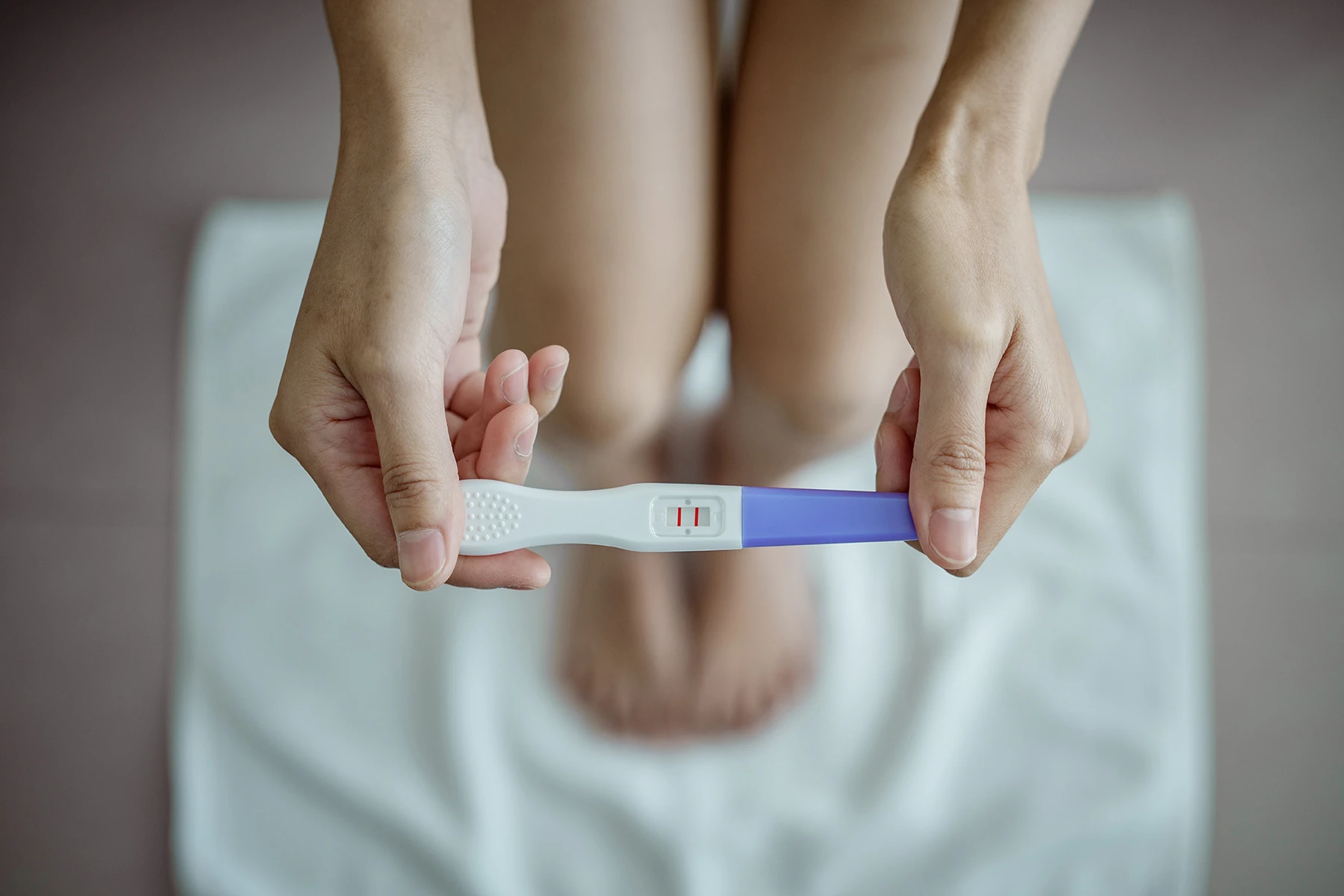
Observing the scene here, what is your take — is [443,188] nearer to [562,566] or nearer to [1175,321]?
[562,566]

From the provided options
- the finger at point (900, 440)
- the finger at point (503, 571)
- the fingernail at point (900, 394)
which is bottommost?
the finger at point (503, 571)

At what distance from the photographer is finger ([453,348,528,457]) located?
534 millimetres

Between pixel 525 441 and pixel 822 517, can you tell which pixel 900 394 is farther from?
pixel 525 441

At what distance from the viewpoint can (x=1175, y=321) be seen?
95 centimetres

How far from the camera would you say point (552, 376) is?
56 centimetres

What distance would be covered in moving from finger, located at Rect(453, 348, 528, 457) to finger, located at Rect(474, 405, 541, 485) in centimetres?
1

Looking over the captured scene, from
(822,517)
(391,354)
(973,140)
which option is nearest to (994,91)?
(973,140)

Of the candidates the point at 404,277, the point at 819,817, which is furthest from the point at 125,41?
the point at 819,817

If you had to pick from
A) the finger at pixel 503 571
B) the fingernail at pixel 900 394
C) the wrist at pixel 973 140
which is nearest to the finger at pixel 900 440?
the fingernail at pixel 900 394

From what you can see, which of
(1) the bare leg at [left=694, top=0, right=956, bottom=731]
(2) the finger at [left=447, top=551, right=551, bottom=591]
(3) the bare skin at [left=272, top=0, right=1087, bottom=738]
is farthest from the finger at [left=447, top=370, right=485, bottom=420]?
(1) the bare leg at [left=694, top=0, right=956, bottom=731]

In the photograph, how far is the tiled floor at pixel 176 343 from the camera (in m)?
0.88

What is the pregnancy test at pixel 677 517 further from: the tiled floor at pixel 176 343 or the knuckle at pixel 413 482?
the tiled floor at pixel 176 343

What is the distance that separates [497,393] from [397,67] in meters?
0.20

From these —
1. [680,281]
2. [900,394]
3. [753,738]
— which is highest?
[680,281]
